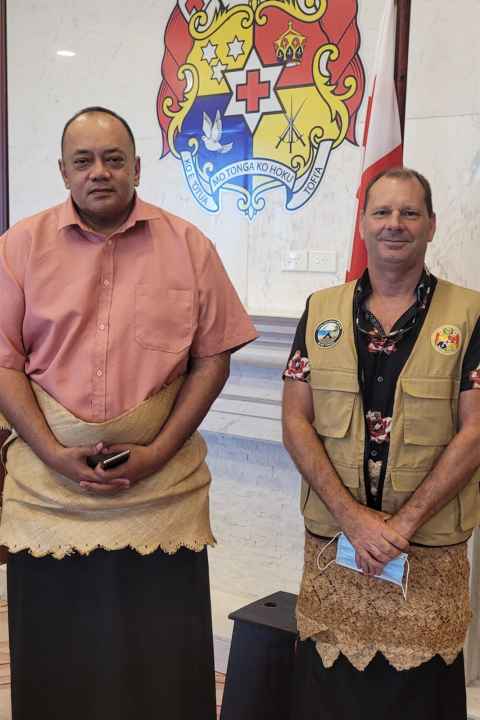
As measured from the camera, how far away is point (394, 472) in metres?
1.73

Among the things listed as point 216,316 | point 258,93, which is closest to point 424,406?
point 216,316

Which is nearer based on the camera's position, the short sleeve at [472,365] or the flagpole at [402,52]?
the short sleeve at [472,365]

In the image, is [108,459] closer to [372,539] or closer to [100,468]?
[100,468]

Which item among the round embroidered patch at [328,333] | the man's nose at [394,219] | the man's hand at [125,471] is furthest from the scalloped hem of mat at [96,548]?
the man's nose at [394,219]

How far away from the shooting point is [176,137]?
3266 mm

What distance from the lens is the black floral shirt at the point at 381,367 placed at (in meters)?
1.75

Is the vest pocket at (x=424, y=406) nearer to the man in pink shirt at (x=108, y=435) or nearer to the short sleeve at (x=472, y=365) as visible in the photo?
the short sleeve at (x=472, y=365)

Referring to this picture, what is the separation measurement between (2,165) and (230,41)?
3.97 ft

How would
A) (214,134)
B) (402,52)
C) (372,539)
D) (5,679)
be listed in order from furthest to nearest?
(214,134)
(5,679)
(402,52)
(372,539)

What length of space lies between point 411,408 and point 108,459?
0.61m

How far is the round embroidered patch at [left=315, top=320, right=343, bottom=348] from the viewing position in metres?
1.81

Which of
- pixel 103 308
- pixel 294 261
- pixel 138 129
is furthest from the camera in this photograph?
pixel 138 129

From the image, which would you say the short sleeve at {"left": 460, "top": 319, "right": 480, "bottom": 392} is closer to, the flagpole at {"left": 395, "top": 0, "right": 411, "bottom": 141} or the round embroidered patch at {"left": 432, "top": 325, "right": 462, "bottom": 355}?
the round embroidered patch at {"left": 432, "top": 325, "right": 462, "bottom": 355}

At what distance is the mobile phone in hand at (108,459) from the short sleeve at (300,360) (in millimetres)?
391
